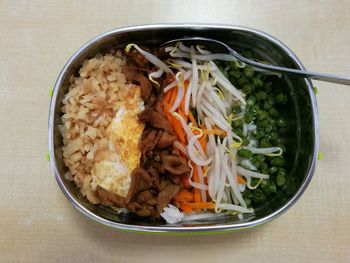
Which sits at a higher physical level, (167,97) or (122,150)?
(167,97)

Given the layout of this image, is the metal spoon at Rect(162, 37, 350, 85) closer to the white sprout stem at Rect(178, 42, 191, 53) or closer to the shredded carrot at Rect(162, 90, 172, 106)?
the white sprout stem at Rect(178, 42, 191, 53)

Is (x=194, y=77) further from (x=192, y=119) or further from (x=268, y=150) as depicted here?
(x=268, y=150)

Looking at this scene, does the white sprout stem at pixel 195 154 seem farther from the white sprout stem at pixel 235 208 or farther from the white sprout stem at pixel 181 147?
the white sprout stem at pixel 235 208

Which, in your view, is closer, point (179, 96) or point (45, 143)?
point (179, 96)

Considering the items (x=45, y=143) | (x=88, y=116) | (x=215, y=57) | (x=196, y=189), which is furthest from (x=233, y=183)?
(x=45, y=143)

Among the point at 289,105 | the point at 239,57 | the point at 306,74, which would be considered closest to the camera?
the point at 306,74

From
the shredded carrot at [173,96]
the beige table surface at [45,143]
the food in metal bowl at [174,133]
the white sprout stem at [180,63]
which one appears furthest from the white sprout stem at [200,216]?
the white sprout stem at [180,63]

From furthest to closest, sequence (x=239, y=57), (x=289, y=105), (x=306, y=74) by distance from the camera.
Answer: (x=289, y=105)
(x=239, y=57)
(x=306, y=74)

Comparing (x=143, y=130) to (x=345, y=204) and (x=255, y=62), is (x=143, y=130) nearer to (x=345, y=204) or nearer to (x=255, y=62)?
(x=255, y=62)
